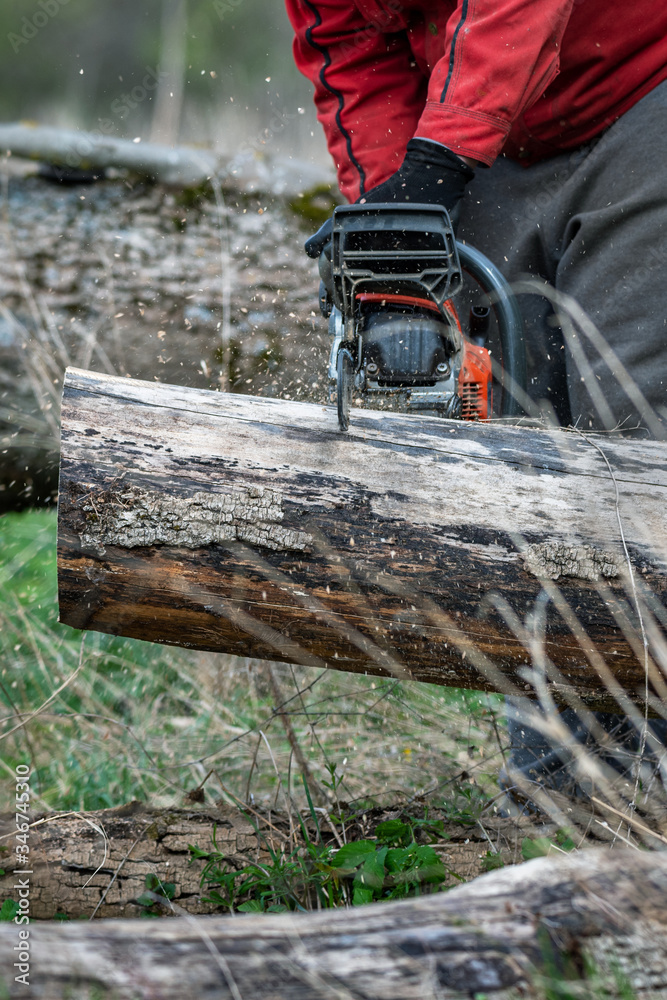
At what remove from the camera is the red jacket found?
1669 millimetres

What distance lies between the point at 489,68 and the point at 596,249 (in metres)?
0.68

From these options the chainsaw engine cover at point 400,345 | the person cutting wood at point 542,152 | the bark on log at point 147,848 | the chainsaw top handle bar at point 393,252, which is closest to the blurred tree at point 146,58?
the person cutting wood at point 542,152

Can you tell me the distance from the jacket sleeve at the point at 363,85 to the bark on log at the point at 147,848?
1.84m

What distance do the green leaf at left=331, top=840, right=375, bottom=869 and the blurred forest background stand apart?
20.6 feet

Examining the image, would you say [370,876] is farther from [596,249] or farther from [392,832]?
[596,249]

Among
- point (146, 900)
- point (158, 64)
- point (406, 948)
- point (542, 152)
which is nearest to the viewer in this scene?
point (406, 948)

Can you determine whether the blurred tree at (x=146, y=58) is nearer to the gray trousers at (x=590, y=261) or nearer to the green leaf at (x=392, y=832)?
the gray trousers at (x=590, y=261)

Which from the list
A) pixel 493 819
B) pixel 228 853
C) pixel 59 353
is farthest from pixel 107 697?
pixel 59 353

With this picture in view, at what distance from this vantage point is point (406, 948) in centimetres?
68

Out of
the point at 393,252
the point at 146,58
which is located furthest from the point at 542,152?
the point at 146,58

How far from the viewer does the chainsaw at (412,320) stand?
150cm

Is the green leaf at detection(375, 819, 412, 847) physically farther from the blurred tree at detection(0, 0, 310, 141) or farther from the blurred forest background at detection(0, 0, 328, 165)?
the blurred tree at detection(0, 0, 310, 141)

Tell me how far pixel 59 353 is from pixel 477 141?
2.74m

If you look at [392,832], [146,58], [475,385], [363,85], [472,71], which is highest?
[146,58]
